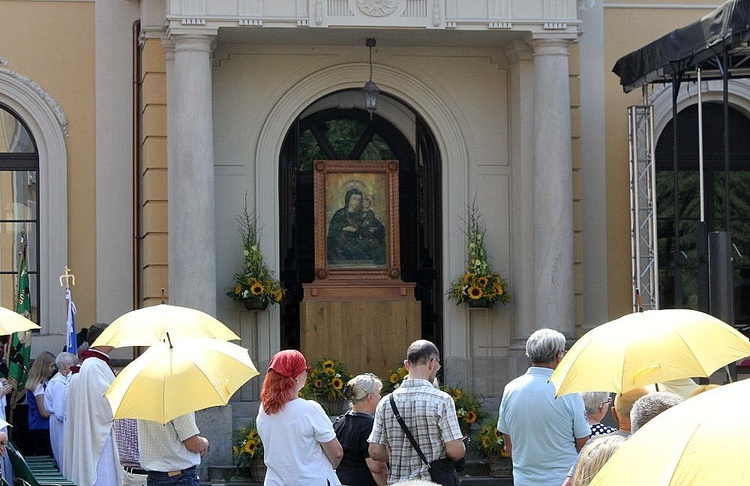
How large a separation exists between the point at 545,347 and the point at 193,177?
23.3 ft

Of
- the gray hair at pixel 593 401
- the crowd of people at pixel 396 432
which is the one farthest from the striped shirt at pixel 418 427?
the gray hair at pixel 593 401

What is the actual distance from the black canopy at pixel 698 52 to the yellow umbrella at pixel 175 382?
650cm

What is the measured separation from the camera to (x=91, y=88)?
49.8 feet

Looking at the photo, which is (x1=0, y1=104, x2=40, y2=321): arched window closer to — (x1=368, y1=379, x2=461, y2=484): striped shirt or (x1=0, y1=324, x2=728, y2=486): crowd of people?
(x1=0, y1=324, x2=728, y2=486): crowd of people

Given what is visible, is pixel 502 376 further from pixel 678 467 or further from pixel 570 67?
pixel 678 467

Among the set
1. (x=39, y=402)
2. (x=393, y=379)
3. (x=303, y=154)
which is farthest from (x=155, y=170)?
(x=393, y=379)

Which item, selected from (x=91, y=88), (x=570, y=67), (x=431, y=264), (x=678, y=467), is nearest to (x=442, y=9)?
(x=570, y=67)

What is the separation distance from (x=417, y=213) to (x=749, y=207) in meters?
3.89

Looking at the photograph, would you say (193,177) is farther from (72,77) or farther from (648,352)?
(648,352)

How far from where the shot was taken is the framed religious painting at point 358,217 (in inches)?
601

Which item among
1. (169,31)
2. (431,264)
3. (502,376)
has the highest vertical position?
(169,31)

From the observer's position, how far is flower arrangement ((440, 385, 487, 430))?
13523 millimetres

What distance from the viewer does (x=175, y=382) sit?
697 centimetres

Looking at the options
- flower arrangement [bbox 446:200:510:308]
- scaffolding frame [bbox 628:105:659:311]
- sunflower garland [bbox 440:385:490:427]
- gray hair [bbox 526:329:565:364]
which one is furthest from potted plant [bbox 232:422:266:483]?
gray hair [bbox 526:329:565:364]
